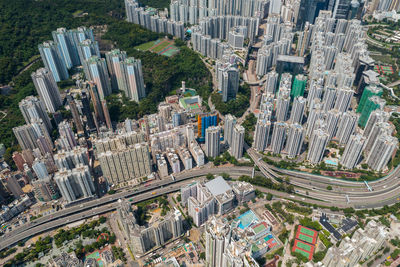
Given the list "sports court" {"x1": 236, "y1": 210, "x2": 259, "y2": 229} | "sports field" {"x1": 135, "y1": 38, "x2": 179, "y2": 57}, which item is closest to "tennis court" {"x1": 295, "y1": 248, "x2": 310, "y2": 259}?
"sports court" {"x1": 236, "y1": 210, "x2": 259, "y2": 229}

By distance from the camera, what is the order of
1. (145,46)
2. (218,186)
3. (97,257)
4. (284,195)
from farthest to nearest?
(145,46)
(284,195)
(218,186)
(97,257)

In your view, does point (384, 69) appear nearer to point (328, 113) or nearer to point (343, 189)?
point (328, 113)

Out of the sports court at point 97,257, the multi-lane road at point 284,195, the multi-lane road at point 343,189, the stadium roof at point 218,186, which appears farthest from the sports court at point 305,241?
the sports court at point 97,257

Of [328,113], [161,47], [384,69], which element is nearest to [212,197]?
[328,113]

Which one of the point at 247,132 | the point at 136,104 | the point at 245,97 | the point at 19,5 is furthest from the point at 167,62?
the point at 19,5

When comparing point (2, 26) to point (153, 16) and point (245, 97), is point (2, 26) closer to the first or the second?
point (153, 16)

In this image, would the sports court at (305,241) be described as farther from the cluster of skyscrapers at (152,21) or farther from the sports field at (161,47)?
the cluster of skyscrapers at (152,21)
